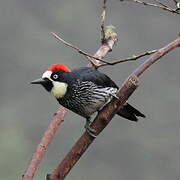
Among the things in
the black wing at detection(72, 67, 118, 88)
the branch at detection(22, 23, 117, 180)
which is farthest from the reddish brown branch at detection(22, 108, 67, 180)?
the black wing at detection(72, 67, 118, 88)

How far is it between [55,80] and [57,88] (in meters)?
0.04

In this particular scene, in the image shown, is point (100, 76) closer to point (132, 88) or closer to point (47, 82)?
point (47, 82)

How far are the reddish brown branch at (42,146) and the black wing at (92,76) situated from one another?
0.15 metres

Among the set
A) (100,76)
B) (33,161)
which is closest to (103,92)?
(100,76)

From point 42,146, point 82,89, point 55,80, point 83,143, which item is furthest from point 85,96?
point 83,143

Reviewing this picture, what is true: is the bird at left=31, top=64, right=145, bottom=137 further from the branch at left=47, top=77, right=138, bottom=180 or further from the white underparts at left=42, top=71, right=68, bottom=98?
the branch at left=47, top=77, right=138, bottom=180

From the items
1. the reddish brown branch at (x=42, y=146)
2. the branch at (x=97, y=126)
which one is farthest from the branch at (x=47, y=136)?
the branch at (x=97, y=126)

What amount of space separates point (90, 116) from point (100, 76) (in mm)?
166

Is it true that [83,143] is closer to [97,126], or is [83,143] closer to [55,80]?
[97,126]

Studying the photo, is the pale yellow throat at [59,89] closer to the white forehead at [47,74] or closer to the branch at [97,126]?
the white forehead at [47,74]

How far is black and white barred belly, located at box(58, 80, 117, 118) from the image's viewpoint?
1.86m

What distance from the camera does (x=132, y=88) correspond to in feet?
4.38

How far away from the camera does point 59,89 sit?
184 centimetres

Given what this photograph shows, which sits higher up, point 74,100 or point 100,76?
point 100,76
